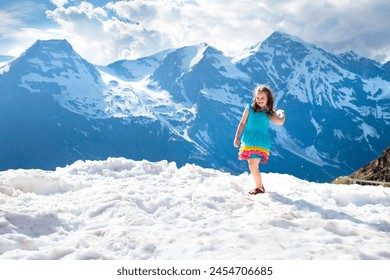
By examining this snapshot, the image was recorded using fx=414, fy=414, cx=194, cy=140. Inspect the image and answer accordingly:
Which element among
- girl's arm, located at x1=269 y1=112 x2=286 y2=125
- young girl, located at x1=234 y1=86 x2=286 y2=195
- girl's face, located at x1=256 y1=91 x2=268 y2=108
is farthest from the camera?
girl's face, located at x1=256 y1=91 x2=268 y2=108

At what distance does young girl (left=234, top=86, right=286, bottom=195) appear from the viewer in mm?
9930

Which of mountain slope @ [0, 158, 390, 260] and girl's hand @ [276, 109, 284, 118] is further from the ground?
girl's hand @ [276, 109, 284, 118]

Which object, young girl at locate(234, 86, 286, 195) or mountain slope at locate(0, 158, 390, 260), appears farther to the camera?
young girl at locate(234, 86, 286, 195)

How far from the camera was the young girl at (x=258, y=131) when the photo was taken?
9.93 meters

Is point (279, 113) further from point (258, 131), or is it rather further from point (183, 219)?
point (183, 219)

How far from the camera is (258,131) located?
10086mm

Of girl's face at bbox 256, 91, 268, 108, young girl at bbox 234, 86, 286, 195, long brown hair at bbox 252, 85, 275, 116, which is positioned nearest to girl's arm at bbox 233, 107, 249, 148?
young girl at bbox 234, 86, 286, 195

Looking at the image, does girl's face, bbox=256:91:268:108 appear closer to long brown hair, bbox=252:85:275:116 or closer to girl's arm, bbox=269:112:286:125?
long brown hair, bbox=252:85:275:116

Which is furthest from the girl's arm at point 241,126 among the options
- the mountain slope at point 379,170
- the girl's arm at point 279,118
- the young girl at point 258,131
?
the mountain slope at point 379,170

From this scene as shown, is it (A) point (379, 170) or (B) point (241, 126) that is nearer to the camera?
(B) point (241, 126)

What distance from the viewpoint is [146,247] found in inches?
241

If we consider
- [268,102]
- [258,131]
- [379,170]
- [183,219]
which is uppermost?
[379,170]

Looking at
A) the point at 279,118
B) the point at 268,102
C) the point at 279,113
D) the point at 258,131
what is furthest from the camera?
the point at 268,102

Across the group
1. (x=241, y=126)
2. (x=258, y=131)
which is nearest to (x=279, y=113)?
(x=258, y=131)
